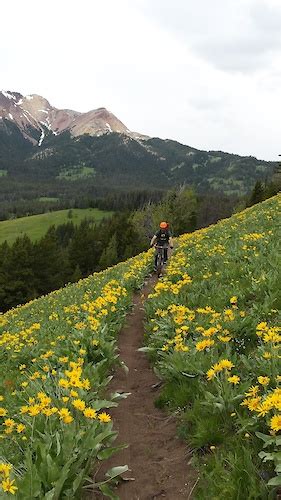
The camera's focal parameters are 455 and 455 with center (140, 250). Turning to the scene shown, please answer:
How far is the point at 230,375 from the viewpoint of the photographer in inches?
226

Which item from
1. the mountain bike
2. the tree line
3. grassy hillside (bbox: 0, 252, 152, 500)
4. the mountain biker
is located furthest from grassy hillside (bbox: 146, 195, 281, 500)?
the tree line

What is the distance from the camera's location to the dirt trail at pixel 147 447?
15.7ft

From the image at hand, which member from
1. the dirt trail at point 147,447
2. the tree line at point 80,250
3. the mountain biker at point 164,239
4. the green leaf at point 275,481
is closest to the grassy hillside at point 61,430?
the dirt trail at point 147,447

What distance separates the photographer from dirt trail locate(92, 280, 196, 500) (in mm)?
4797

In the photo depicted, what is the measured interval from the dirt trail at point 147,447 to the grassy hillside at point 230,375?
23 cm

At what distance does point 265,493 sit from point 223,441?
1131mm

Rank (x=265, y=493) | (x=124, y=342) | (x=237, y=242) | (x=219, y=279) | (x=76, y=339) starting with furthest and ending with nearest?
(x=237, y=242), (x=219, y=279), (x=124, y=342), (x=76, y=339), (x=265, y=493)

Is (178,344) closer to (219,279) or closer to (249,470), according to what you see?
(249,470)

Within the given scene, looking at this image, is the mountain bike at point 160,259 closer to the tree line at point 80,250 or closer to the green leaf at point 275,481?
the green leaf at point 275,481

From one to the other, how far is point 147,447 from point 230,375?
137 centimetres

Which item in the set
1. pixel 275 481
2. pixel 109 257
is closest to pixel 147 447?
pixel 275 481

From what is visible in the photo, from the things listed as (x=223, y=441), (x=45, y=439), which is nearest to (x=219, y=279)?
(x=223, y=441)

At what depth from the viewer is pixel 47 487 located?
13.9ft

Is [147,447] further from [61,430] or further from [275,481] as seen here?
[275,481]
